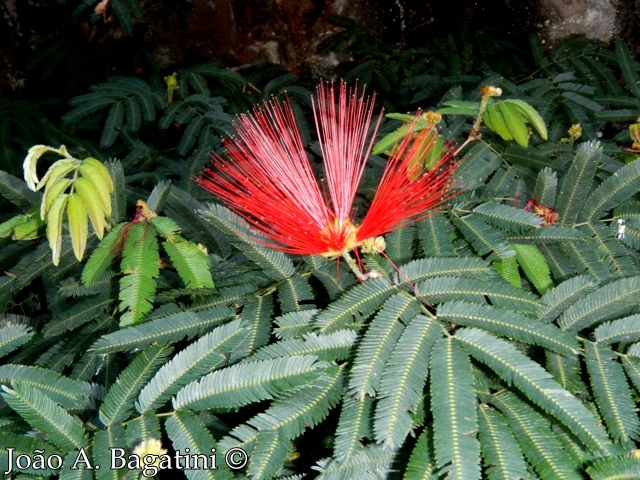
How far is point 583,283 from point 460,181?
0.46 m

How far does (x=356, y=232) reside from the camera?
4.08 ft

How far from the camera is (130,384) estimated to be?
1172 millimetres

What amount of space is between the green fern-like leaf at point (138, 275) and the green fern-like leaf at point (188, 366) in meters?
0.19

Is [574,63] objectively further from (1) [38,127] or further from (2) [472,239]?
(1) [38,127]

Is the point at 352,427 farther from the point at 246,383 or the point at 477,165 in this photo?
the point at 477,165

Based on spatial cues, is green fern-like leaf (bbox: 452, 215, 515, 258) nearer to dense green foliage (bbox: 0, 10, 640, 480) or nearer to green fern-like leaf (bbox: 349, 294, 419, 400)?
dense green foliage (bbox: 0, 10, 640, 480)

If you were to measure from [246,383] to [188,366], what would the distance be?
0.13 m

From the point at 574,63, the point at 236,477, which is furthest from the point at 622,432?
the point at 574,63

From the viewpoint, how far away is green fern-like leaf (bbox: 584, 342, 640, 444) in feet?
3.51

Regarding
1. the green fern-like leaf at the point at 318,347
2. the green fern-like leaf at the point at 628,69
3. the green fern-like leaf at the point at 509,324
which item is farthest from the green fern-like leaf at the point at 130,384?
the green fern-like leaf at the point at 628,69

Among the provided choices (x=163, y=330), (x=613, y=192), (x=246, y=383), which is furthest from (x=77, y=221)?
(x=613, y=192)

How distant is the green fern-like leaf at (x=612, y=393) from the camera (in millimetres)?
1068

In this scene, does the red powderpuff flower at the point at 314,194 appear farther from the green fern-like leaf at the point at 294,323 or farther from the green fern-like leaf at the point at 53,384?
the green fern-like leaf at the point at 53,384

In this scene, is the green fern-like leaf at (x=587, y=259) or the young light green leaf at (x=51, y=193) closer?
the young light green leaf at (x=51, y=193)
